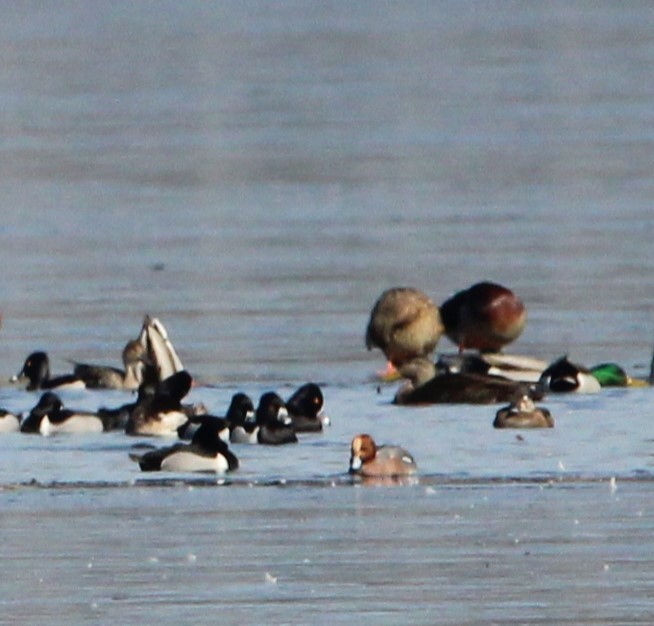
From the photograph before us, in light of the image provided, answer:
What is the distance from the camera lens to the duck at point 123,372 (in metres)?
13.2

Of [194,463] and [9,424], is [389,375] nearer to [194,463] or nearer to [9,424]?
[9,424]

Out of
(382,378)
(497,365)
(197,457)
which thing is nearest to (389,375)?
(382,378)

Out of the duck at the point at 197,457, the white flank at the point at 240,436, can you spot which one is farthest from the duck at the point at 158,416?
the duck at the point at 197,457

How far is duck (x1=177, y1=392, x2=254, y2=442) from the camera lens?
1123 centimetres

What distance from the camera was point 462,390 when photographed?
12531 mm

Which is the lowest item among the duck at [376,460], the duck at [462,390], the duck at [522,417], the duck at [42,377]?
the duck at [376,460]

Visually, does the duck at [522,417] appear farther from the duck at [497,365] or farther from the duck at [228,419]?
the duck at [497,365]

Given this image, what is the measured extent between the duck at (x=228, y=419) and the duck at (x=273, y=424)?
0.39 feet

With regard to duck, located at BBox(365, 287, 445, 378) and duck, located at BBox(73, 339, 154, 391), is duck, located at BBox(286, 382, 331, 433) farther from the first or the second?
duck, located at BBox(365, 287, 445, 378)

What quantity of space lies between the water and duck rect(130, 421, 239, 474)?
100 mm

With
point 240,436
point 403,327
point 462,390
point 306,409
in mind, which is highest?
point 403,327

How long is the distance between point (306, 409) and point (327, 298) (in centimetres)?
429

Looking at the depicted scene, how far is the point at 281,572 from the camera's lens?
335 inches

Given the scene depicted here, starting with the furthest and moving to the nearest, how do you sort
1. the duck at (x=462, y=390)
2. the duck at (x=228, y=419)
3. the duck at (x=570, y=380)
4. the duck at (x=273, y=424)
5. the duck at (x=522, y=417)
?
1. the duck at (x=570, y=380)
2. the duck at (x=462, y=390)
3. the duck at (x=522, y=417)
4. the duck at (x=273, y=424)
5. the duck at (x=228, y=419)
